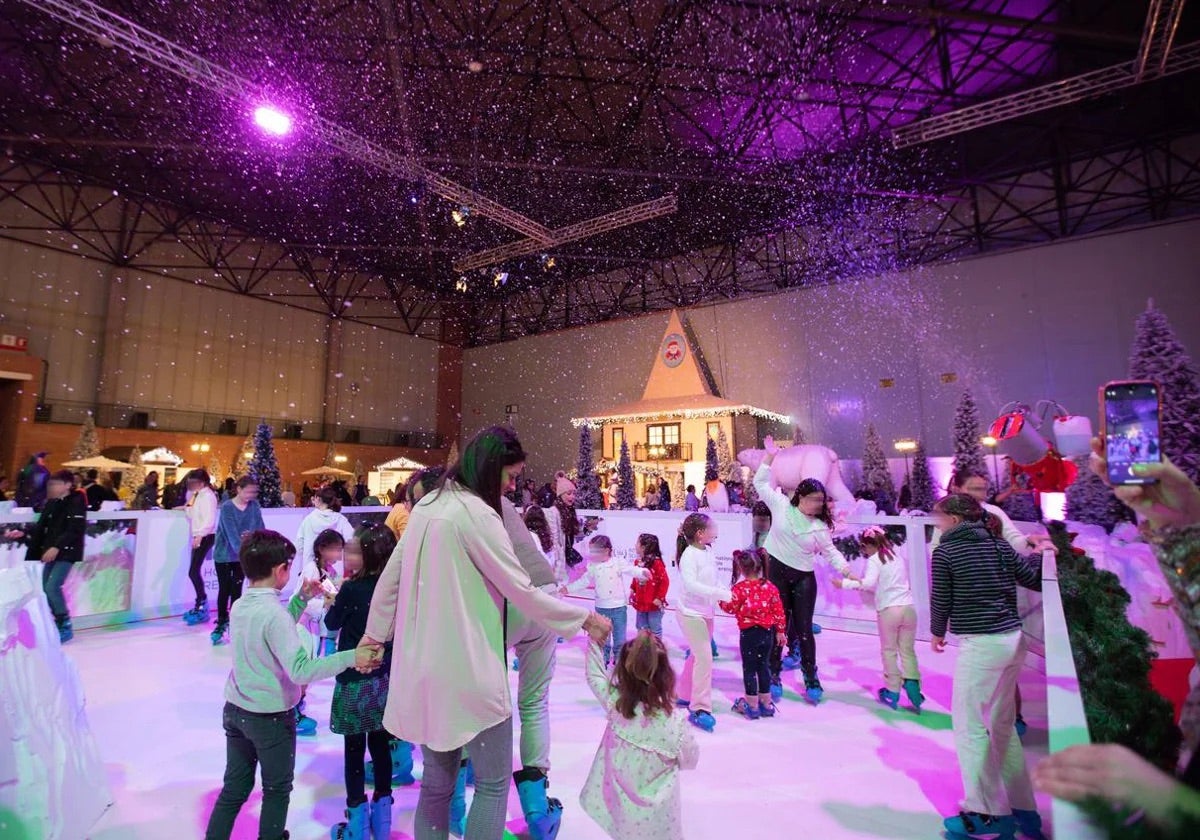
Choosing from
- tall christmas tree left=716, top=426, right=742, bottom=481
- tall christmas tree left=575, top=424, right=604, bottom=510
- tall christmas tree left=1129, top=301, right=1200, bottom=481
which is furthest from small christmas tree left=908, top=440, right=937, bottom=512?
tall christmas tree left=1129, top=301, right=1200, bottom=481

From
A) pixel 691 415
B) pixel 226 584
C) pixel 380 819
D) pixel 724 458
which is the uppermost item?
pixel 691 415

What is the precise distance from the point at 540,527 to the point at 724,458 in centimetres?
1151

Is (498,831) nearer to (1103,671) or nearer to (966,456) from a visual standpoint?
(1103,671)

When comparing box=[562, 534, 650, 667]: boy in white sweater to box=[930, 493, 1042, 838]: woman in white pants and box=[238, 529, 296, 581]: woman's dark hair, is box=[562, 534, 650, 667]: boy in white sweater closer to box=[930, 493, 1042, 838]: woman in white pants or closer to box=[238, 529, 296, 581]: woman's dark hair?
box=[930, 493, 1042, 838]: woman in white pants

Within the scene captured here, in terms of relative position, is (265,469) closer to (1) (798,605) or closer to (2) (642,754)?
(1) (798,605)

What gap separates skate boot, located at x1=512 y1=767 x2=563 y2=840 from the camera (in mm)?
2201

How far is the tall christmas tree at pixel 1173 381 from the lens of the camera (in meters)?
4.94

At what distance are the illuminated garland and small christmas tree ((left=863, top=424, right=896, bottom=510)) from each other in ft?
6.99

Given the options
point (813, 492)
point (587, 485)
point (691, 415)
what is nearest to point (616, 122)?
point (587, 485)

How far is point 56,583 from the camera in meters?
5.06

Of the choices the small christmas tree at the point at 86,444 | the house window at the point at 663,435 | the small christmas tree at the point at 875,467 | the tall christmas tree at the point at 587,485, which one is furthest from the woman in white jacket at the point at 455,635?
the small christmas tree at the point at 86,444

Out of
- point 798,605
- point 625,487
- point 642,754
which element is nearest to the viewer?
point 642,754

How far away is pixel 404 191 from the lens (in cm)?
1280

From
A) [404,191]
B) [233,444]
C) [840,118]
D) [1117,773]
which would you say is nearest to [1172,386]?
[1117,773]
